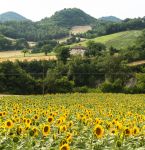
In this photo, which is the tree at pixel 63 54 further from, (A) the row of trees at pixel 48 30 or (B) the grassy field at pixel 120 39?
(A) the row of trees at pixel 48 30

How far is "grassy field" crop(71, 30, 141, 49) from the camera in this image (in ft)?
402

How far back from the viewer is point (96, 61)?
8575 cm

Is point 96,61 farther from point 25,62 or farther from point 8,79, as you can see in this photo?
point 8,79

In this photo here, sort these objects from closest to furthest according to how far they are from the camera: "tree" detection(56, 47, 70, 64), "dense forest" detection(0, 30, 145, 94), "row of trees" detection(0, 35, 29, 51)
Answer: "dense forest" detection(0, 30, 145, 94), "tree" detection(56, 47, 70, 64), "row of trees" detection(0, 35, 29, 51)

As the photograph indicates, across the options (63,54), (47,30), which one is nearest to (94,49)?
(63,54)

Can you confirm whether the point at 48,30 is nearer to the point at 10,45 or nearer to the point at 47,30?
the point at 47,30

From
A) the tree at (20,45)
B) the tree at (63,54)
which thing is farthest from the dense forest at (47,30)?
the tree at (63,54)

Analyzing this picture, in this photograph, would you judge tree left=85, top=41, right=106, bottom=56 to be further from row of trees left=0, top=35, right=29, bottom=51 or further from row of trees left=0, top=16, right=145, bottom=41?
row of trees left=0, top=16, right=145, bottom=41

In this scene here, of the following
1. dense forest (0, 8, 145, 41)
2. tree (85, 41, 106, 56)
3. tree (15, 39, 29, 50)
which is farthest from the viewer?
dense forest (0, 8, 145, 41)

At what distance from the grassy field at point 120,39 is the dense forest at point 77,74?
21012 mm

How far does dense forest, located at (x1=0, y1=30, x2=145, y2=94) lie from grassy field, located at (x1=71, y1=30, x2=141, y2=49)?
21.0m

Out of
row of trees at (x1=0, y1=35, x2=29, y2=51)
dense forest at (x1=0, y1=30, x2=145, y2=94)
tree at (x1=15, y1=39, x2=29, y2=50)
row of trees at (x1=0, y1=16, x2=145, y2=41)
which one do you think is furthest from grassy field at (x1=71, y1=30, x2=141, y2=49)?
dense forest at (x1=0, y1=30, x2=145, y2=94)

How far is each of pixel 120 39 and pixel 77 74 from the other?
51.4m

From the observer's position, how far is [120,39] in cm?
12788
